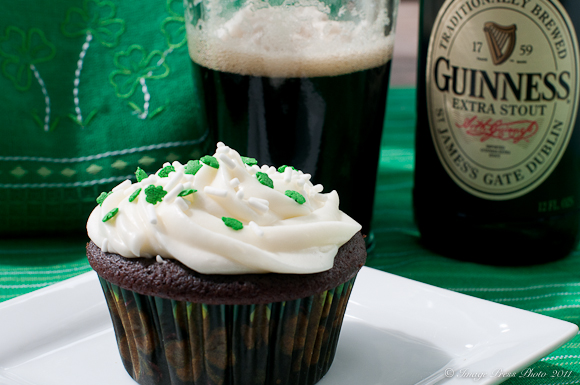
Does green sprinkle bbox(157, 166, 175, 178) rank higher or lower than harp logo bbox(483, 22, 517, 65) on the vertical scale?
lower

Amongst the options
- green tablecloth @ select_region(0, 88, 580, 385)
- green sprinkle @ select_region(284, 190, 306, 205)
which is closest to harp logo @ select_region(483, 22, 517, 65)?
green tablecloth @ select_region(0, 88, 580, 385)

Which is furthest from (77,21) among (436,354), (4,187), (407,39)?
(407,39)

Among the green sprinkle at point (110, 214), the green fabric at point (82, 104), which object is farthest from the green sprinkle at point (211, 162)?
the green fabric at point (82, 104)

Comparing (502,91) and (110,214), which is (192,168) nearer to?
(110,214)

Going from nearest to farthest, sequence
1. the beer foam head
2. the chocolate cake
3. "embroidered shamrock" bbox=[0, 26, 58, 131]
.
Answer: the chocolate cake, the beer foam head, "embroidered shamrock" bbox=[0, 26, 58, 131]

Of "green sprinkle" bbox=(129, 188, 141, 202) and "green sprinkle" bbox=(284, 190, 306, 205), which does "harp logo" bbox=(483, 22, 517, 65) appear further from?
"green sprinkle" bbox=(129, 188, 141, 202)

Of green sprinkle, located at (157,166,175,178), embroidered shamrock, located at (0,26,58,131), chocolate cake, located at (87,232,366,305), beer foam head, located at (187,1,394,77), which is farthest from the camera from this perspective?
embroidered shamrock, located at (0,26,58,131)

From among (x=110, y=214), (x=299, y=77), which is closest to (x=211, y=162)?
(x=110, y=214)

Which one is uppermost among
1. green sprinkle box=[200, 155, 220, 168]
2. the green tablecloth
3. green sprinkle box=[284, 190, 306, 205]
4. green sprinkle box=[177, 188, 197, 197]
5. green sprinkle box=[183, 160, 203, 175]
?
green sprinkle box=[200, 155, 220, 168]

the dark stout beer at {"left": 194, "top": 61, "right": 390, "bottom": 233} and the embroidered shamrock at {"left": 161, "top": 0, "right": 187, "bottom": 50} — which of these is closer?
the dark stout beer at {"left": 194, "top": 61, "right": 390, "bottom": 233}

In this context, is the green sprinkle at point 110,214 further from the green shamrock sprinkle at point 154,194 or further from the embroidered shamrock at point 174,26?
the embroidered shamrock at point 174,26
